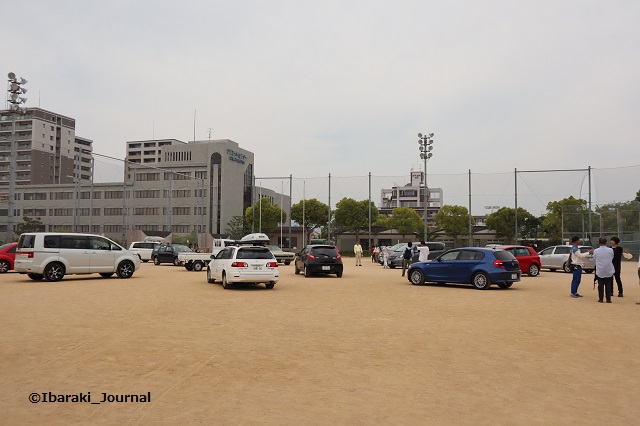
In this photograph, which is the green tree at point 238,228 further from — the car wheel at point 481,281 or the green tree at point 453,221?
the car wheel at point 481,281

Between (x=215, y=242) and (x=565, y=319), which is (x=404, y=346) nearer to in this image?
(x=565, y=319)

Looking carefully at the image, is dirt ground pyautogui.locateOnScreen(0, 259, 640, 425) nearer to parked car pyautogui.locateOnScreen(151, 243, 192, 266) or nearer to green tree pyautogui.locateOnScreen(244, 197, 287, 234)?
parked car pyautogui.locateOnScreen(151, 243, 192, 266)

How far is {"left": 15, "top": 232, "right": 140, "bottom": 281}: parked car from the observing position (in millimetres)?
19344

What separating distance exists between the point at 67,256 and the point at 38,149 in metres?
100

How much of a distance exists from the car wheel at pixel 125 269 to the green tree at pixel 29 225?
206 ft

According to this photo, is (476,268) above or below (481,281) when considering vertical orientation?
above

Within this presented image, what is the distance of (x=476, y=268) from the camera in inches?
706

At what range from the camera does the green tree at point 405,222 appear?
75750 mm

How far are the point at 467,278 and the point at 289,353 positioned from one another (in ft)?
40.3

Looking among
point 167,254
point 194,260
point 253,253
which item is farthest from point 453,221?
point 253,253

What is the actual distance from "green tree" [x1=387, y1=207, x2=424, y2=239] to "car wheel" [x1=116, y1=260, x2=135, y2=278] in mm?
57318

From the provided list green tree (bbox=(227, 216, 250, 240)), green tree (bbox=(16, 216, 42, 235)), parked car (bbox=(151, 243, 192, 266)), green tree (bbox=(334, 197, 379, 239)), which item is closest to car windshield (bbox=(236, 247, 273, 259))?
parked car (bbox=(151, 243, 192, 266))

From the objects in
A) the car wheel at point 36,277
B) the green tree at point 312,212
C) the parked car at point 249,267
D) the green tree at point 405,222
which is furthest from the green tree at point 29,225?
the parked car at point 249,267

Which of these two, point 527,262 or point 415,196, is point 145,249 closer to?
point 527,262
